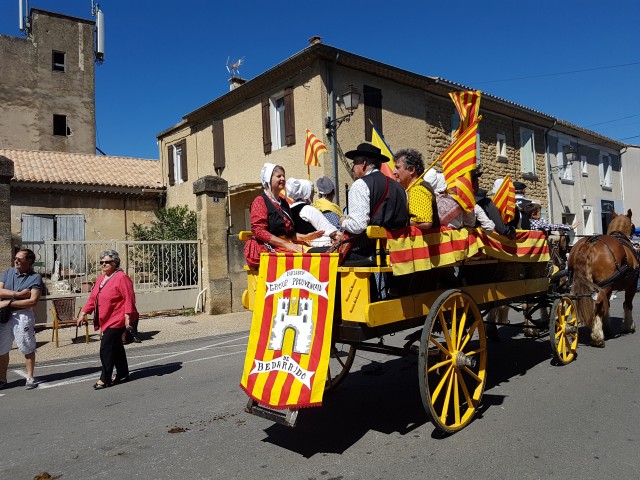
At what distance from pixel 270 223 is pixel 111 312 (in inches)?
102

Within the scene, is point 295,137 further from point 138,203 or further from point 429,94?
point 138,203

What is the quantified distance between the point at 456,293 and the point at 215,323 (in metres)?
7.58

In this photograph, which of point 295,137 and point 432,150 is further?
point 432,150

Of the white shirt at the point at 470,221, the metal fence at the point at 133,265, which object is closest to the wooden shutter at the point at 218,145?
the metal fence at the point at 133,265

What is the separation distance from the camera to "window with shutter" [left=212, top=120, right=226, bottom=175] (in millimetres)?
17219

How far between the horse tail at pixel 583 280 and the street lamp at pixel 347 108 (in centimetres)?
683

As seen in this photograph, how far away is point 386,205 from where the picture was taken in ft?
12.1

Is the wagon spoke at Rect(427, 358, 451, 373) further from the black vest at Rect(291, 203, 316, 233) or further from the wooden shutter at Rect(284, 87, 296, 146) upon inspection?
the wooden shutter at Rect(284, 87, 296, 146)

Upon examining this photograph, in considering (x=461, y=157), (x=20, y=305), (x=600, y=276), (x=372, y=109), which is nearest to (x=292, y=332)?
(x=461, y=157)

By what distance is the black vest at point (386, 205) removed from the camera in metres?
3.67

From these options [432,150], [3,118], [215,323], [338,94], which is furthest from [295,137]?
[3,118]

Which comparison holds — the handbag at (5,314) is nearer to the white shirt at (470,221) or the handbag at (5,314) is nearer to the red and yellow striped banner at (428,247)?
the red and yellow striped banner at (428,247)

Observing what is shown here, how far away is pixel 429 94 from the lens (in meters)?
16.3

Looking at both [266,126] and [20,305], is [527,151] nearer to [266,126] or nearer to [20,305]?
[266,126]
